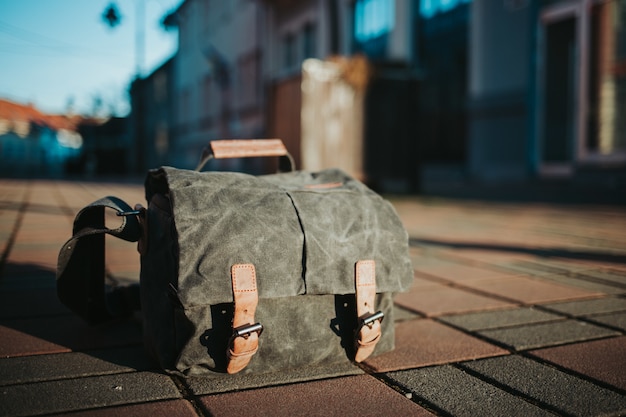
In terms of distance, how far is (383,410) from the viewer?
1.38m

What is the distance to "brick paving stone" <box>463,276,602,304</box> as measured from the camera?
262cm

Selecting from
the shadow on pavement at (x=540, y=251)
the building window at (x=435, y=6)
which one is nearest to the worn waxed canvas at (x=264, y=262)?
the shadow on pavement at (x=540, y=251)

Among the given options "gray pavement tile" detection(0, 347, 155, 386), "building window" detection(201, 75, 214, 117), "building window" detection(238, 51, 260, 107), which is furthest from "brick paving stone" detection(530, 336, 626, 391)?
"building window" detection(201, 75, 214, 117)

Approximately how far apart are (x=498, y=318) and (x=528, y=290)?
1.91 ft

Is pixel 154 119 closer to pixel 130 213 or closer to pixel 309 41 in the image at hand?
pixel 309 41

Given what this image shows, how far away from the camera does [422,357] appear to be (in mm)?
1801

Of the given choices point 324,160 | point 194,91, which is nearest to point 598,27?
point 324,160

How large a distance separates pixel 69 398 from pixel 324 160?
674 centimetres

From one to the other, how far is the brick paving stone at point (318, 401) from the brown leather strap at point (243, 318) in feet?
0.33

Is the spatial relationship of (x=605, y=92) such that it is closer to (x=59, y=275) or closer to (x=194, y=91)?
(x=59, y=275)

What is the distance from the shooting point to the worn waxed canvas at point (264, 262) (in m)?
1.52

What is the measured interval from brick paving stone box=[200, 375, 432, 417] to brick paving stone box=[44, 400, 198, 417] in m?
0.05

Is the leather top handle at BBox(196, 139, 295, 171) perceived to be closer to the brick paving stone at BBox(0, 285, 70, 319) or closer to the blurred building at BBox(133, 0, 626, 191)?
the brick paving stone at BBox(0, 285, 70, 319)

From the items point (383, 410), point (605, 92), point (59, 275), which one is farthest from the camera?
point (605, 92)
